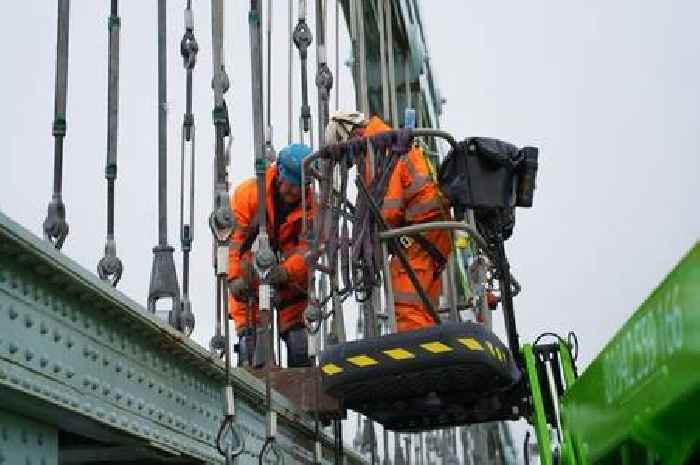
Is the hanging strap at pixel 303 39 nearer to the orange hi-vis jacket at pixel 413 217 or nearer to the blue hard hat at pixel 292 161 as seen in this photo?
the blue hard hat at pixel 292 161

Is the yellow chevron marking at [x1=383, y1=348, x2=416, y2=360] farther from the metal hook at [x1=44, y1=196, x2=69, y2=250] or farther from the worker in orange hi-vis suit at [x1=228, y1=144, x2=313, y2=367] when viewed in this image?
the worker in orange hi-vis suit at [x1=228, y1=144, x2=313, y2=367]

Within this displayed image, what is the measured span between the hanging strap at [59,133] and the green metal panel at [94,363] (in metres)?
0.61

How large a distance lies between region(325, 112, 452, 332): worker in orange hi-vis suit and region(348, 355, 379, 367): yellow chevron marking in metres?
0.84

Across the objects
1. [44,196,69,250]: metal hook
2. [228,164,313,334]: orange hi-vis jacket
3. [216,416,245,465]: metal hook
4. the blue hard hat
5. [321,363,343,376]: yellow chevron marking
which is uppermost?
the blue hard hat

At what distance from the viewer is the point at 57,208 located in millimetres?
4852

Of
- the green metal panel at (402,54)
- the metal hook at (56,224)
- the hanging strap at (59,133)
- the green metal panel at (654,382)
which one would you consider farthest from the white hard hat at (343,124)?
the green metal panel at (402,54)

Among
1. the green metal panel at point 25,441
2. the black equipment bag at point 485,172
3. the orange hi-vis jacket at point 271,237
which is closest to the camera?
the green metal panel at point 25,441

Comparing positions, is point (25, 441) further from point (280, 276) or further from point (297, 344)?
point (297, 344)

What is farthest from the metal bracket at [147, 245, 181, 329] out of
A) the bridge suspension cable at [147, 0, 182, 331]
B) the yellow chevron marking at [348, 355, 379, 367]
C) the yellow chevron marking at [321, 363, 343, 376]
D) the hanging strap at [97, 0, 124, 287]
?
the yellow chevron marking at [348, 355, 379, 367]

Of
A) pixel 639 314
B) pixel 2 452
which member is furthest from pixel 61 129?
pixel 639 314

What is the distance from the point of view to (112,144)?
19.1 feet

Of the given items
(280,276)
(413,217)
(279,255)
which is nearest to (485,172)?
(413,217)

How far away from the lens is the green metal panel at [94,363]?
3.69 m

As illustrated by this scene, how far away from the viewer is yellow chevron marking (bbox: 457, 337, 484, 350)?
5.43 meters
